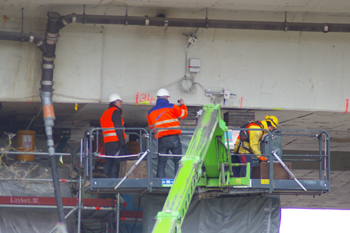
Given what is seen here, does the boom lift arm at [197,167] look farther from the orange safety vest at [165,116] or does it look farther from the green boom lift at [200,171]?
the orange safety vest at [165,116]

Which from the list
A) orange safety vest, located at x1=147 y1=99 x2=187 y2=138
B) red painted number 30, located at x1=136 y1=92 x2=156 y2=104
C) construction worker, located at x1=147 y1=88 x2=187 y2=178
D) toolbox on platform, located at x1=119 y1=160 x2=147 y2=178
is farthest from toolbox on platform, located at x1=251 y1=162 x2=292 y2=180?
red painted number 30, located at x1=136 y1=92 x2=156 y2=104

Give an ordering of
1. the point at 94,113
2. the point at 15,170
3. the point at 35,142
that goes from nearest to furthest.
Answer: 1. the point at 15,170
2. the point at 94,113
3. the point at 35,142

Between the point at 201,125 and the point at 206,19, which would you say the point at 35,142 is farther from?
the point at 201,125

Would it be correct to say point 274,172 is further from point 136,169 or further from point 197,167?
point 197,167

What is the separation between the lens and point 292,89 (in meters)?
13.2

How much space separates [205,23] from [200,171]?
5114mm

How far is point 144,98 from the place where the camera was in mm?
12922

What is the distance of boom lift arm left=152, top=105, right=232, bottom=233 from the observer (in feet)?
25.1

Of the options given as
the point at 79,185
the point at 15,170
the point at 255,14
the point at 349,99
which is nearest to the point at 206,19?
the point at 255,14

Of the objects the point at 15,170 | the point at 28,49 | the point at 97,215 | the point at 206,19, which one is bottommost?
the point at 97,215

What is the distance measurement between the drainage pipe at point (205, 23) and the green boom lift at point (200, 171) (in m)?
3.72

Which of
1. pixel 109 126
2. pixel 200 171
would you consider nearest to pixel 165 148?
pixel 109 126

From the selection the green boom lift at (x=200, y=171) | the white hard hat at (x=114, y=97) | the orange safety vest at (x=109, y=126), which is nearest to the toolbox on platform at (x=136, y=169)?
the orange safety vest at (x=109, y=126)

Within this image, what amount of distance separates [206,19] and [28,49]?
4.26m
